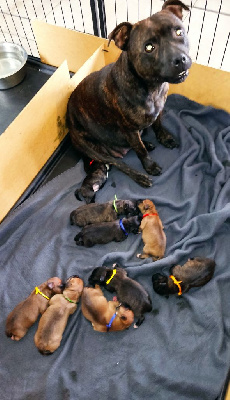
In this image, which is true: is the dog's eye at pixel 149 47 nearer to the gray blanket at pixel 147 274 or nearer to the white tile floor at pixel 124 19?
the gray blanket at pixel 147 274

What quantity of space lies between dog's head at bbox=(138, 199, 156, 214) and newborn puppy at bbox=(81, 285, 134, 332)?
628 mm

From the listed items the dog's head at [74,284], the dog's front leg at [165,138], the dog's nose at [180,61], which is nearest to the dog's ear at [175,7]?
the dog's nose at [180,61]

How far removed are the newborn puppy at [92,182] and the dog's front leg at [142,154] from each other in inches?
11.0

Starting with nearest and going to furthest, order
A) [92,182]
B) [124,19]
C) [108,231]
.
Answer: [108,231], [92,182], [124,19]

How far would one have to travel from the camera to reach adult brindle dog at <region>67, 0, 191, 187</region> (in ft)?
5.66

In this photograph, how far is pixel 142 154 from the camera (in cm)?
249

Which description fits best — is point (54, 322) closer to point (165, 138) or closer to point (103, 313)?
point (103, 313)

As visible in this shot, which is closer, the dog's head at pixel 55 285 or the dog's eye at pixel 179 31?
the dog's eye at pixel 179 31

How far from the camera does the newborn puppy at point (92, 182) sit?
2.47 m

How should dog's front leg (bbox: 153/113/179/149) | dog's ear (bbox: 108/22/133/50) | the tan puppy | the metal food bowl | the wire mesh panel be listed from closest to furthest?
dog's ear (bbox: 108/22/133/50) → the tan puppy → dog's front leg (bbox: 153/113/179/149) → the metal food bowl → the wire mesh panel

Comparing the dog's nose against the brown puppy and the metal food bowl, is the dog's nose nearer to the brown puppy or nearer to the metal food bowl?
the brown puppy

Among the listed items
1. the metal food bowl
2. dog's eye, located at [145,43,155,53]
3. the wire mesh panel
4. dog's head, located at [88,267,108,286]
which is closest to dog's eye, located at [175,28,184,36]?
dog's eye, located at [145,43,155,53]

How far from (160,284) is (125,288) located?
199mm

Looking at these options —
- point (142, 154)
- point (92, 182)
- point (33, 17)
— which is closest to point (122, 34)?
point (142, 154)
